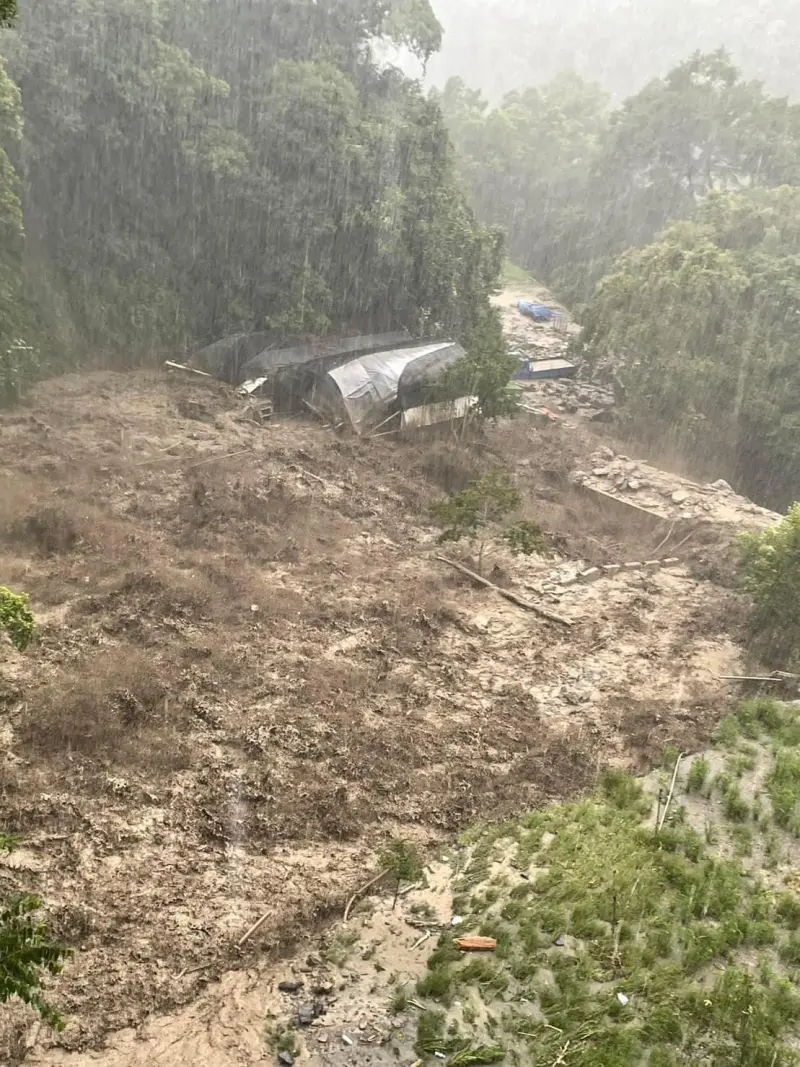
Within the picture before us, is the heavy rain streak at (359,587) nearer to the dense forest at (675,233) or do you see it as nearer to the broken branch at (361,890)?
the broken branch at (361,890)

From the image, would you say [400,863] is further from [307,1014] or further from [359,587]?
[359,587]

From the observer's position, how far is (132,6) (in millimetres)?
16438

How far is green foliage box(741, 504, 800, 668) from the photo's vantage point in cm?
1037

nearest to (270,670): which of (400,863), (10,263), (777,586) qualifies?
(400,863)

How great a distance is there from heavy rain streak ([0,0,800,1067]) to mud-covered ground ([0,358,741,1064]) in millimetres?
49

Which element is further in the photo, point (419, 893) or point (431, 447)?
point (431, 447)

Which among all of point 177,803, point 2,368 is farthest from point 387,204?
point 177,803

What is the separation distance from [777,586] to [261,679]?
6.71m

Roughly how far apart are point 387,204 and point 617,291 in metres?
6.38

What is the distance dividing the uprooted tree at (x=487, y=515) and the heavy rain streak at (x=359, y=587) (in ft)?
0.23

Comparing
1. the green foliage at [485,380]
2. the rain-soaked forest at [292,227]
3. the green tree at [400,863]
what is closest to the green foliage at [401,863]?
the green tree at [400,863]

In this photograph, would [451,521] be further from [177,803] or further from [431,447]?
[177,803]

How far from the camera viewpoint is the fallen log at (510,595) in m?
11.2

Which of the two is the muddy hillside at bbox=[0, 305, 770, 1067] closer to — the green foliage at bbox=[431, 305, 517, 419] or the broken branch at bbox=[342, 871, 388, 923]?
the broken branch at bbox=[342, 871, 388, 923]
